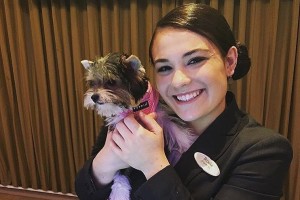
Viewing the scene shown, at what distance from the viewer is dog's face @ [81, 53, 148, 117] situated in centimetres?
111

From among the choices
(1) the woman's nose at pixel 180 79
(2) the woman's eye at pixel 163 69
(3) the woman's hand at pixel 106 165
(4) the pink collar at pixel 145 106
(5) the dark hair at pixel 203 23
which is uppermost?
(5) the dark hair at pixel 203 23

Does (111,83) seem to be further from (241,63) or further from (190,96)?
(241,63)

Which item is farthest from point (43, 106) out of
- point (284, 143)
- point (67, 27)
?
point (284, 143)

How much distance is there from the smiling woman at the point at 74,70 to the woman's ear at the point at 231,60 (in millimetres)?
1017

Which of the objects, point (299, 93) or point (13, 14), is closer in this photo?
point (299, 93)

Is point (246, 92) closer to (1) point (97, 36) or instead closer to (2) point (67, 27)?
(1) point (97, 36)

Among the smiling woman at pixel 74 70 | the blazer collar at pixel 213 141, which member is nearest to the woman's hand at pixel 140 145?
the blazer collar at pixel 213 141

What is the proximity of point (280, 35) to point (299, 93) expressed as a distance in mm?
433

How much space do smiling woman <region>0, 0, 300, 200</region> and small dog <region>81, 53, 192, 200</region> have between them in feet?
3.59

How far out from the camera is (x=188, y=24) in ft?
3.58

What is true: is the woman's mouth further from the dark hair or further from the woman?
the dark hair

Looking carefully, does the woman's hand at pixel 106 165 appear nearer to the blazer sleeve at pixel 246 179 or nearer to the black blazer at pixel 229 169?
the black blazer at pixel 229 169

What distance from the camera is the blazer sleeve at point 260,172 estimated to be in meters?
0.99

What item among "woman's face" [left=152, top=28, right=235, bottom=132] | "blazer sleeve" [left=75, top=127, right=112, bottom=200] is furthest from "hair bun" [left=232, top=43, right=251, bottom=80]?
"blazer sleeve" [left=75, top=127, right=112, bottom=200]
